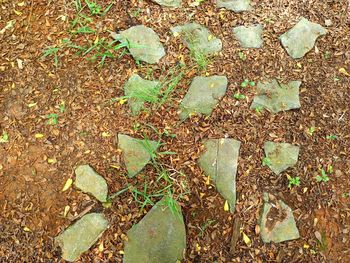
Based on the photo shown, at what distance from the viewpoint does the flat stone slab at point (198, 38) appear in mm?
3125

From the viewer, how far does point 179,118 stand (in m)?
2.85

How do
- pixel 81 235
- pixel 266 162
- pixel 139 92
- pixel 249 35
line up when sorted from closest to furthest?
pixel 81 235 < pixel 266 162 < pixel 139 92 < pixel 249 35

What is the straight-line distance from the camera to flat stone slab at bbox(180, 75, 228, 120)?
288 cm

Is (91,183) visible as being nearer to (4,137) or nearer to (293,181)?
(4,137)

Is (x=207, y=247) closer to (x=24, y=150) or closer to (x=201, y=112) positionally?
(x=201, y=112)

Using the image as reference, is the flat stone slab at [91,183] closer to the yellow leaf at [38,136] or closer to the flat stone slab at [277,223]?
the yellow leaf at [38,136]

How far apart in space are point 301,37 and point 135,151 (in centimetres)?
168


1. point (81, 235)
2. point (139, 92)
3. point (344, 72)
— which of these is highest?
point (139, 92)

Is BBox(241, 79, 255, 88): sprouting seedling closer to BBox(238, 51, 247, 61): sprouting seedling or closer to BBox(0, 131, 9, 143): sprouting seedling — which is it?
BBox(238, 51, 247, 61): sprouting seedling

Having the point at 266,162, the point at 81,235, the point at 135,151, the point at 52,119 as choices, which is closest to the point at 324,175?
the point at 266,162

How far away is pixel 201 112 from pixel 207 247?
96cm

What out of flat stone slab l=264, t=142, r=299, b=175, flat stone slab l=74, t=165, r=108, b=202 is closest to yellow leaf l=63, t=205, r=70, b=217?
flat stone slab l=74, t=165, r=108, b=202

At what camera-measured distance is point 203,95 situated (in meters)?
2.94

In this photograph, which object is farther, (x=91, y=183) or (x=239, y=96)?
(x=239, y=96)
